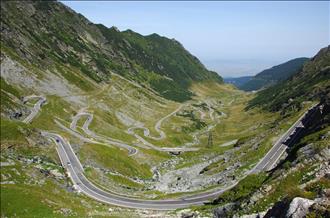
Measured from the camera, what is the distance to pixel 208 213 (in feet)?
195

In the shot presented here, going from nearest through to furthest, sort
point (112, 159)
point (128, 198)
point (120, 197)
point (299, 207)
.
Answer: point (299, 207) < point (128, 198) < point (120, 197) < point (112, 159)

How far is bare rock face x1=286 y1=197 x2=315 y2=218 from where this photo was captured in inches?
1065

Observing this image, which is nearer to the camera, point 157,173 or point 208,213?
point 208,213

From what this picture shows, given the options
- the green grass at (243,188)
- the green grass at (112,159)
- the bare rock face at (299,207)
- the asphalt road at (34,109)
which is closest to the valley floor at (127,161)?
the green grass at (112,159)

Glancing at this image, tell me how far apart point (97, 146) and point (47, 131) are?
2529 cm

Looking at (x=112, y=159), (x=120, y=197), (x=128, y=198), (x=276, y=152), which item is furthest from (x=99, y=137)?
(x=276, y=152)

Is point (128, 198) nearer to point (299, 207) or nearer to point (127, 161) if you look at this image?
point (127, 161)

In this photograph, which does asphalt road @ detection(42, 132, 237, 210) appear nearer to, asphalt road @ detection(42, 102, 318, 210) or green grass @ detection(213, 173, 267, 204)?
asphalt road @ detection(42, 102, 318, 210)

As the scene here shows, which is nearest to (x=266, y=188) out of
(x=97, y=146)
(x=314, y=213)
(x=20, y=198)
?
(x=314, y=213)

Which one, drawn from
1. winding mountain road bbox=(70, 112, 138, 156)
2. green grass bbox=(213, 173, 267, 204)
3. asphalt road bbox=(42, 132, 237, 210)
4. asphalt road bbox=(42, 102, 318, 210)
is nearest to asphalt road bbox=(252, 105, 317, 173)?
asphalt road bbox=(42, 102, 318, 210)

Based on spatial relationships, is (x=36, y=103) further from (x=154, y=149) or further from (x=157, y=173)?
(x=157, y=173)

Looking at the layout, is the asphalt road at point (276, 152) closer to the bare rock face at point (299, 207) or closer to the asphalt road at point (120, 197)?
the asphalt road at point (120, 197)

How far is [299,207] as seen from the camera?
90.4 feet

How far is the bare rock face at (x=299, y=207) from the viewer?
27062mm
